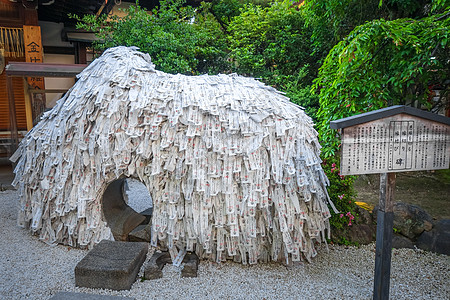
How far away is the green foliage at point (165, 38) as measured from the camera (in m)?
7.73

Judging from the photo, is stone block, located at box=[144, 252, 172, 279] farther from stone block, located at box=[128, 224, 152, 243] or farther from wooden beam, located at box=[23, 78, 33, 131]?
wooden beam, located at box=[23, 78, 33, 131]

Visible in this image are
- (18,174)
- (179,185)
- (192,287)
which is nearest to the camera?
(192,287)

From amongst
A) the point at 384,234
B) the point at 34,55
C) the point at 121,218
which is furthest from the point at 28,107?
the point at 384,234

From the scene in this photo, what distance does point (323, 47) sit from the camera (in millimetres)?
8820

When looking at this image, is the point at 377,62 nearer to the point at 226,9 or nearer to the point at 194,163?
the point at 194,163

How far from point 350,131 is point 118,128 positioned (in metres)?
2.91

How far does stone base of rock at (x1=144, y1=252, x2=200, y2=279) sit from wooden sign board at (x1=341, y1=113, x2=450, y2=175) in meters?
2.24

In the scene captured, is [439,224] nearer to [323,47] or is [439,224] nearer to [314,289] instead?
[314,289]

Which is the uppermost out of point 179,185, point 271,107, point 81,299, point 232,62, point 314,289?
point 232,62

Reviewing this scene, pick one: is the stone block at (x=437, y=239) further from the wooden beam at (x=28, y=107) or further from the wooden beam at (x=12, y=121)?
the wooden beam at (x=12, y=121)

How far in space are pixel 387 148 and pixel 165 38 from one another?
20.1 feet

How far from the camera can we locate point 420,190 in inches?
305

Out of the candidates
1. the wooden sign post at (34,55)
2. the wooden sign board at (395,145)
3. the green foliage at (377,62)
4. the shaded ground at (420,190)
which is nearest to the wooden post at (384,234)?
the wooden sign board at (395,145)

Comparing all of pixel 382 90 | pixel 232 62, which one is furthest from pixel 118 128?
pixel 232 62
